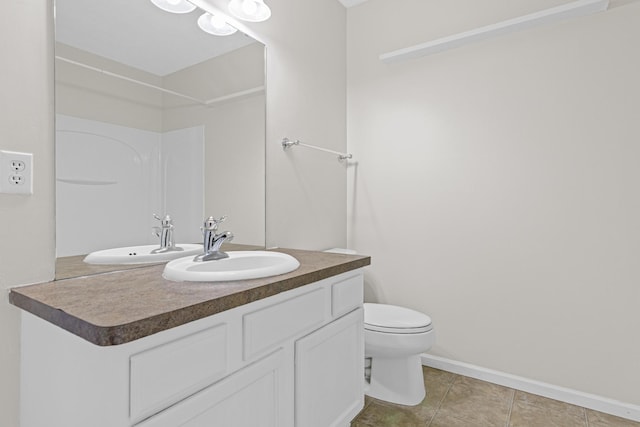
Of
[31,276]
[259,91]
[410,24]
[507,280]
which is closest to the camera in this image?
[31,276]

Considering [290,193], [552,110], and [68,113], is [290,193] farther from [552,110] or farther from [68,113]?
[552,110]

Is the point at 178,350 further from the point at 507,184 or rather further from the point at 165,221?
the point at 507,184

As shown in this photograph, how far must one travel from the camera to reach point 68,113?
1.10m

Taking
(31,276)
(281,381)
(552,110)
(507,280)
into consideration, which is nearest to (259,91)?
(31,276)

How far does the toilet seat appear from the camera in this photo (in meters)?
1.74

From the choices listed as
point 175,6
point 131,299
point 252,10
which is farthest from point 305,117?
point 131,299

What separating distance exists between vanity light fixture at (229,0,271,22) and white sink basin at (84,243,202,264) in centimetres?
113

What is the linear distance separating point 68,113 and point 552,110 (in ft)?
7.37

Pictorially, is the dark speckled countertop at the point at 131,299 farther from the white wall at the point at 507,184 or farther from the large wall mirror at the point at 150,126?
the white wall at the point at 507,184

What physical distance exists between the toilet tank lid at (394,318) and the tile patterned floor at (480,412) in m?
0.45

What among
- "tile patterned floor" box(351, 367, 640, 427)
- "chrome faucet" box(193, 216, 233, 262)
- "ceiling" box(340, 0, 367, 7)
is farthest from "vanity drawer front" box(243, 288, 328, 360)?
"ceiling" box(340, 0, 367, 7)

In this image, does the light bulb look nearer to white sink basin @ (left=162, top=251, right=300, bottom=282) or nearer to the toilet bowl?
white sink basin @ (left=162, top=251, right=300, bottom=282)

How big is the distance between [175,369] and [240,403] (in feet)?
0.90

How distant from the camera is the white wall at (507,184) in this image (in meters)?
1.72
